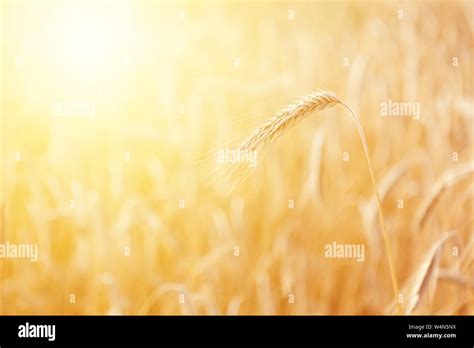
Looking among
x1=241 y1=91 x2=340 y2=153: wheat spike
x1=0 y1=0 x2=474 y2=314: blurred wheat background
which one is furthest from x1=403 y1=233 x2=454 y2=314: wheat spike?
x1=241 y1=91 x2=340 y2=153: wheat spike

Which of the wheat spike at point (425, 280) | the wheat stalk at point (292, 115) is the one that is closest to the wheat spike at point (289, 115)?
the wheat stalk at point (292, 115)

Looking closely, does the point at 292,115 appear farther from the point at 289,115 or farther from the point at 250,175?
the point at 250,175

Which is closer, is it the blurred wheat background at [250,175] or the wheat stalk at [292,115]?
the wheat stalk at [292,115]

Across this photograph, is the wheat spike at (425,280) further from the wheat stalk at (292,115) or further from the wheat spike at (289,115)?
the wheat spike at (289,115)

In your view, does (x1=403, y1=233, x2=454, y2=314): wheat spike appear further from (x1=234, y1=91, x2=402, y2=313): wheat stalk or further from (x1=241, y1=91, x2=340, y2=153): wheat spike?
(x1=241, y1=91, x2=340, y2=153): wheat spike

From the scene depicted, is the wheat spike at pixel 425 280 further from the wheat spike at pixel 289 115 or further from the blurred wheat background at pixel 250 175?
the wheat spike at pixel 289 115

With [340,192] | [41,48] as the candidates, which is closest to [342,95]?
[340,192]

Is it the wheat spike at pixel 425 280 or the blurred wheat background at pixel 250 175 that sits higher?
the blurred wheat background at pixel 250 175

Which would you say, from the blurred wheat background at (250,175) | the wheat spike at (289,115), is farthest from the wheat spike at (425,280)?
the wheat spike at (289,115)
